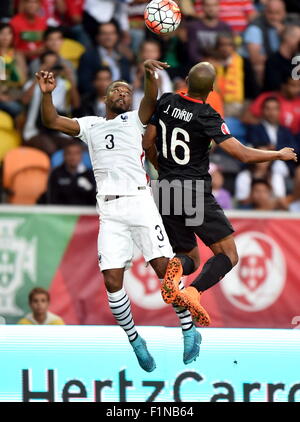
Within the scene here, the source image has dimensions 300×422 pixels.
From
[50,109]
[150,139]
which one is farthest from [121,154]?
[50,109]

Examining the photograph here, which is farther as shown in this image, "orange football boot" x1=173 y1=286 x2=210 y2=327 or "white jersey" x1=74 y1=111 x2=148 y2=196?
"white jersey" x1=74 y1=111 x2=148 y2=196

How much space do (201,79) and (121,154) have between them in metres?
0.96

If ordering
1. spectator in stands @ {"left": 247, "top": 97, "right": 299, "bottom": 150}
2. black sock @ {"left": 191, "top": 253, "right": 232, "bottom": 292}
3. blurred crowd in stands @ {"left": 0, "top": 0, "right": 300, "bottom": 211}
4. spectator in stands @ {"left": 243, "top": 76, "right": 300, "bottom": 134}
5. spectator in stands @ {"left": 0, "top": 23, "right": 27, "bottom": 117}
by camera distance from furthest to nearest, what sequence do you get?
spectator in stands @ {"left": 243, "top": 76, "right": 300, "bottom": 134} < spectator in stands @ {"left": 247, "top": 97, "right": 299, "bottom": 150} < spectator in stands @ {"left": 0, "top": 23, "right": 27, "bottom": 117} < blurred crowd in stands @ {"left": 0, "top": 0, "right": 300, "bottom": 211} < black sock @ {"left": 191, "top": 253, "right": 232, "bottom": 292}

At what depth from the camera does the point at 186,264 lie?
994 centimetres

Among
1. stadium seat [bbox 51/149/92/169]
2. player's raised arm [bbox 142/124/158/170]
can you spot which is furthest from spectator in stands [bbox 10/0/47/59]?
player's raised arm [bbox 142/124/158/170]

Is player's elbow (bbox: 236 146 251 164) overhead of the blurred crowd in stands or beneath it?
beneath

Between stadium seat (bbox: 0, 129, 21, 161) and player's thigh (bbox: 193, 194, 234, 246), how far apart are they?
14.3 ft

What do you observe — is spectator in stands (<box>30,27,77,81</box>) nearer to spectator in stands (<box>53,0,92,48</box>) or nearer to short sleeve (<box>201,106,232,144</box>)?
spectator in stands (<box>53,0,92,48</box>)

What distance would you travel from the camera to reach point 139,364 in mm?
10156

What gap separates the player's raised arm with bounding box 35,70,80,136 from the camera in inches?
380

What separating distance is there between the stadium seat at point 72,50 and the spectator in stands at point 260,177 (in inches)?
109

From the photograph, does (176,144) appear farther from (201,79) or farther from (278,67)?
(278,67)

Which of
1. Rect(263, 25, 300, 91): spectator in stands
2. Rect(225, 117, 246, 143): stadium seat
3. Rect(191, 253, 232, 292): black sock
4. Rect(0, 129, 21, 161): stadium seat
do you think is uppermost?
Rect(263, 25, 300, 91): spectator in stands
